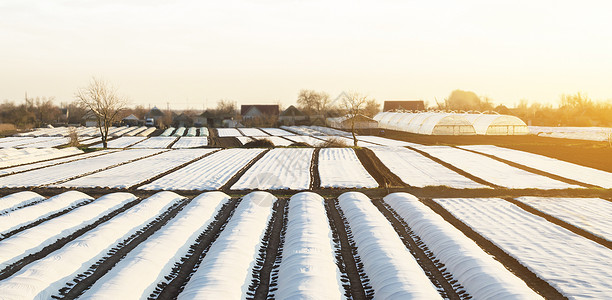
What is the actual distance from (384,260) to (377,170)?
15.2m

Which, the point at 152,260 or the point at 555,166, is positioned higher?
the point at 555,166

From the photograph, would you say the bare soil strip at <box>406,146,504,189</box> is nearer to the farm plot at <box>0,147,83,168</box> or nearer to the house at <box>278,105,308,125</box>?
the farm plot at <box>0,147,83,168</box>

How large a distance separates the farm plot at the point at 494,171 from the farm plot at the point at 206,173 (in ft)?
38.8

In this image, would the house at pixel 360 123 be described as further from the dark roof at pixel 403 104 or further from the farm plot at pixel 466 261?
the farm plot at pixel 466 261

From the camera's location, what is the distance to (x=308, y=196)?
608 inches

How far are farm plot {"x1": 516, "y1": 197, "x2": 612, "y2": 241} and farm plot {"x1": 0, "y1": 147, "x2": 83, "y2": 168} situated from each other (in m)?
26.1

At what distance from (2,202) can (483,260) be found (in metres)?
14.1

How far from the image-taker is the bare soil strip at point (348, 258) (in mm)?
8148

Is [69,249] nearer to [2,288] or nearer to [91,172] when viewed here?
[2,288]

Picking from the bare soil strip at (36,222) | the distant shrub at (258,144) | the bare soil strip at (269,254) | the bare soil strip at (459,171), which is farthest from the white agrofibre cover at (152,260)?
the distant shrub at (258,144)

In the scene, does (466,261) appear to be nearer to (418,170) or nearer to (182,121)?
(418,170)

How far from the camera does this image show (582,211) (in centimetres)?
1412

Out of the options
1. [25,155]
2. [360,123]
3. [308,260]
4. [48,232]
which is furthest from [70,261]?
[360,123]

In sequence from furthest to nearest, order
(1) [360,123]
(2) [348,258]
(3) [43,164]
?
(1) [360,123], (3) [43,164], (2) [348,258]
